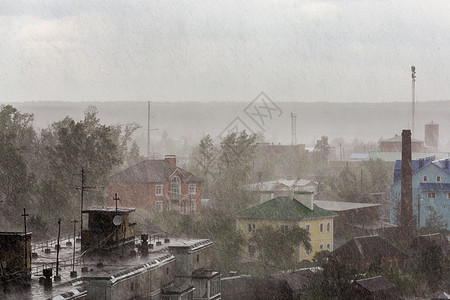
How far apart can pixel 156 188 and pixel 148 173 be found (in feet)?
5.18

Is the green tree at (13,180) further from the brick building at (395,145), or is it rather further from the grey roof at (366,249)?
the brick building at (395,145)

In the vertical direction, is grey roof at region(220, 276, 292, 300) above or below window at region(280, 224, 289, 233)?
below

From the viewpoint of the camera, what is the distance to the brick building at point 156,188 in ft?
221

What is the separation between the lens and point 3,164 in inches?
2386

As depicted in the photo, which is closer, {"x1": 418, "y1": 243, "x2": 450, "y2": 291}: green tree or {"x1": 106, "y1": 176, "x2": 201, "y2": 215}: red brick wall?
{"x1": 418, "y1": 243, "x2": 450, "y2": 291}: green tree

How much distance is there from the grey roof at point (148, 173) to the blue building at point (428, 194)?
816 inches

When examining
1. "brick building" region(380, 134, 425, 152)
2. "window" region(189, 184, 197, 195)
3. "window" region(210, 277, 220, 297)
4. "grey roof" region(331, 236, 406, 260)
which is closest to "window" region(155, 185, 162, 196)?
"window" region(189, 184, 197, 195)

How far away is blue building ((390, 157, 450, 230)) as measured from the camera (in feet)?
231

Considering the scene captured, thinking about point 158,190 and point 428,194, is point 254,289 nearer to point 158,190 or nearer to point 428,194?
point 158,190

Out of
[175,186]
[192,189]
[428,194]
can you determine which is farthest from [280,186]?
[175,186]

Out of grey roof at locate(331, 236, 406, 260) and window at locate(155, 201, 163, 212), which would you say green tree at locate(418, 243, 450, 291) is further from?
window at locate(155, 201, 163, 212)

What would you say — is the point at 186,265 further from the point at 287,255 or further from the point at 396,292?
the point at 287,255

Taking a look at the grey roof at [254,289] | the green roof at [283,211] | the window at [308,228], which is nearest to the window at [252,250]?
the green roof at [283,211]

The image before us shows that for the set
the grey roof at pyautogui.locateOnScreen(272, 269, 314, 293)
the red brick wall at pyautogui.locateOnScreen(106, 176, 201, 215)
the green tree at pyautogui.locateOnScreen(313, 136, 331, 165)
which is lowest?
the grey roof at pyautogui.locateOnScreen(272, 269, 314, 293)
